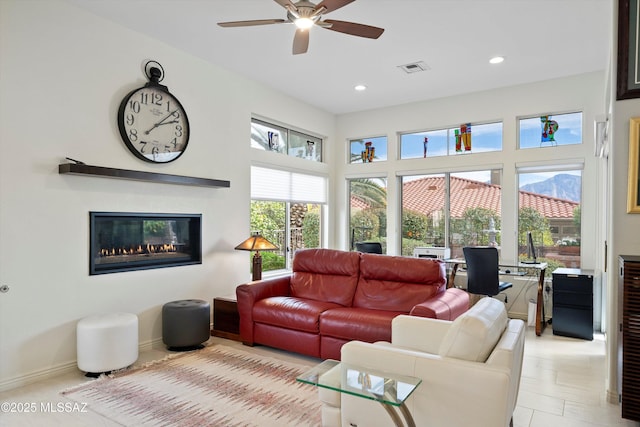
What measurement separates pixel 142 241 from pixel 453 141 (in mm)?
4466

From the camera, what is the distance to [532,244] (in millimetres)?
5285

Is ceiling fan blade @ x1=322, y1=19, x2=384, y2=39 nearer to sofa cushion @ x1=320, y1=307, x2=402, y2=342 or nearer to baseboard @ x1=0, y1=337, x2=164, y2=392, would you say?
sofa cushion @ x1=320, y1=307, x2=402, y2=342

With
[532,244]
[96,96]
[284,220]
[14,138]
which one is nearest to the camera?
[14,138]

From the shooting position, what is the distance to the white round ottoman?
3148mm

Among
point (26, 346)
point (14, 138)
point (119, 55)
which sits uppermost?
point (119, 55)

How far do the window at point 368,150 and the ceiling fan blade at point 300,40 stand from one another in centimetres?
346

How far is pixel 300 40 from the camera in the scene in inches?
124

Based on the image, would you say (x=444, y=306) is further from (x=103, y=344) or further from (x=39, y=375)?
(x=39, y=375)

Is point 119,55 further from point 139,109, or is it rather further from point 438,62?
point 438,62

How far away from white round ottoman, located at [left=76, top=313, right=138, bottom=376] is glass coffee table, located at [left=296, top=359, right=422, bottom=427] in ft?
6.68

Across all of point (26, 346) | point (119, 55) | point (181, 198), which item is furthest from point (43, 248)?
point (119, 55)

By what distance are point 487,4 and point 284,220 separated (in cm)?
373

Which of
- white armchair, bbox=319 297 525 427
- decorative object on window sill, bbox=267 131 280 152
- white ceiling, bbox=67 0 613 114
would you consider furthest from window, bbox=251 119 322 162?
white armchair, bbox=319 297 525 427

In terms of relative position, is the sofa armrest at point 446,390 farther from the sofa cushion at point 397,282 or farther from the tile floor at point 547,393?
the sofa cushion at point 397,282
